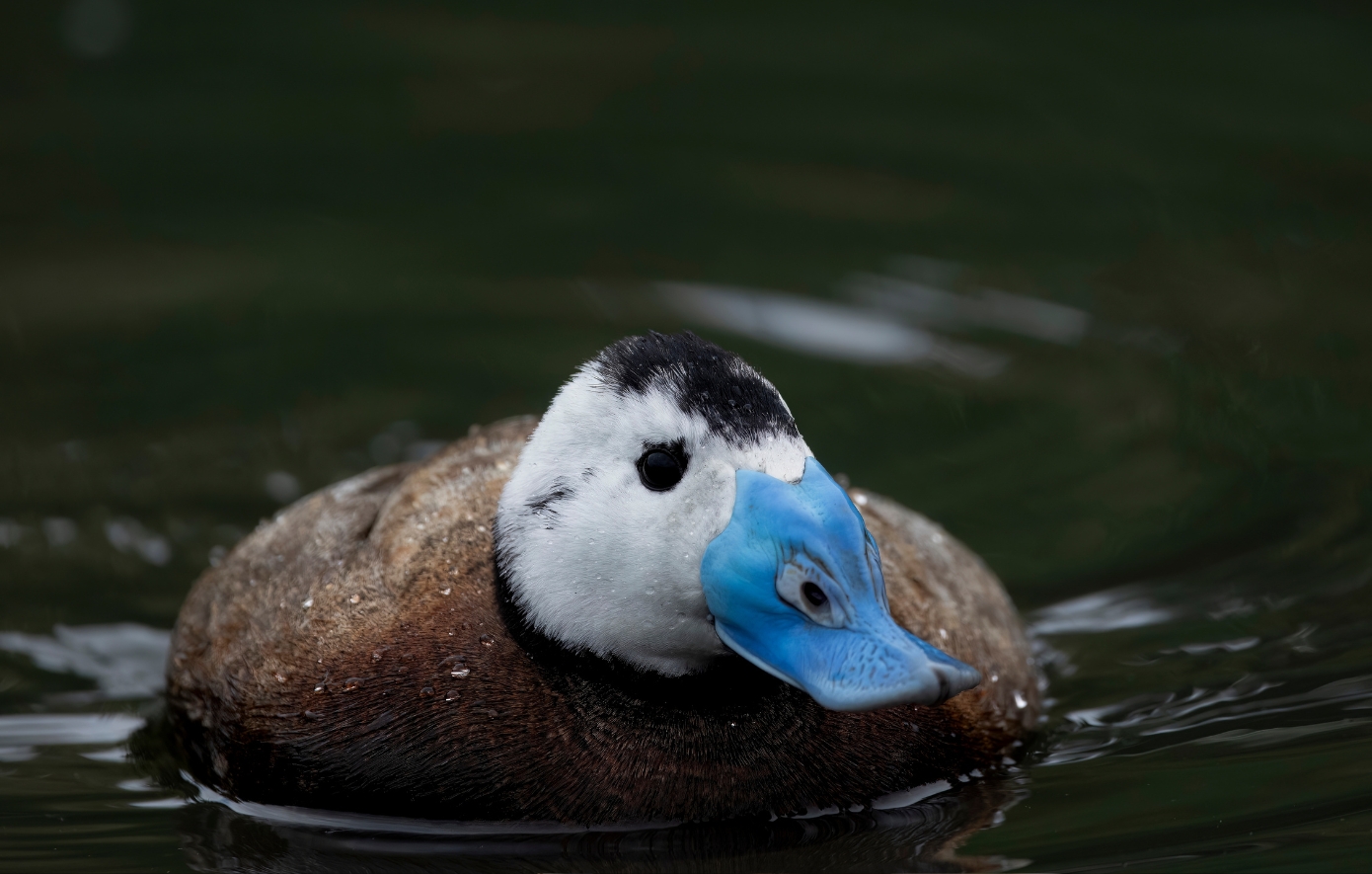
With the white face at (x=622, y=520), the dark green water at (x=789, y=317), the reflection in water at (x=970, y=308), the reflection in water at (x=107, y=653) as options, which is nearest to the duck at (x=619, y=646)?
the white face at (x=622, y=520)

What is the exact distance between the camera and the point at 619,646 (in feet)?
16.5

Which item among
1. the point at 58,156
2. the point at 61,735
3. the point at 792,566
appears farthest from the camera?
the point at 58,156

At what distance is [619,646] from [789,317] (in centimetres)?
494

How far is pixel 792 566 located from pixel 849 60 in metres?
7.67

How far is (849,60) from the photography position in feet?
38.3

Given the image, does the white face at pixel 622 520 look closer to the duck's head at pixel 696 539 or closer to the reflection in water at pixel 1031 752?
the duck's head at pixel 696 539

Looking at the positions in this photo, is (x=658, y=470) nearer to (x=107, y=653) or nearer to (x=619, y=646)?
(x=619, y=646)

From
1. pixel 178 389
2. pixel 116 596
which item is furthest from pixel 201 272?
pixel 116 596

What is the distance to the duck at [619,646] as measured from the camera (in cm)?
465

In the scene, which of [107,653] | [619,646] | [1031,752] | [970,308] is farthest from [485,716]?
[970,308]

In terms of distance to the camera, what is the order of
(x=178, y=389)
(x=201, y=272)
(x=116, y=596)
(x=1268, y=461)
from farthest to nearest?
(x=201, y=272), (x=178, y=389), (x=1268, y=461), (x=116, y=596)

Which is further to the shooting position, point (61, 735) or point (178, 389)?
point (178, 389)

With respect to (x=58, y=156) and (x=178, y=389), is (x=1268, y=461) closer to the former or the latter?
(x=178, y=389)

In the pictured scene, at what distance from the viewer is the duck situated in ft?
15.3
